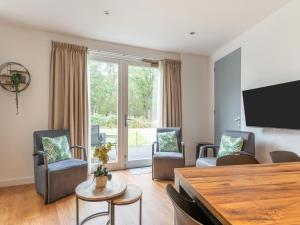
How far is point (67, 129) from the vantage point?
11.7ft

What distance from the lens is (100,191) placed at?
195cm

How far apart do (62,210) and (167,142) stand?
211 centimetres

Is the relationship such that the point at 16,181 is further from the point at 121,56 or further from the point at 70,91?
the point at 121,56

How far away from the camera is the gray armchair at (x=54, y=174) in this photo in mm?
2699

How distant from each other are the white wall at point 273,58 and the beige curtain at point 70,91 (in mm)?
2882

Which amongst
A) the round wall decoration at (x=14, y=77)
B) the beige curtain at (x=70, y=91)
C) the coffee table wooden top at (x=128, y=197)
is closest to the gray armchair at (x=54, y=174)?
the beige curtain at (x=70, y=91)

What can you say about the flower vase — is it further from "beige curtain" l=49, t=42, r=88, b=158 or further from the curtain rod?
the curtain rod

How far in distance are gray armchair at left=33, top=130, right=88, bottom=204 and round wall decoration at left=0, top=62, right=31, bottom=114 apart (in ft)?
2.91

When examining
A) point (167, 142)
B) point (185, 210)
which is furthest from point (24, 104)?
point (185, 210)

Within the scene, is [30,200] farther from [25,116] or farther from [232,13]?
[232,13]

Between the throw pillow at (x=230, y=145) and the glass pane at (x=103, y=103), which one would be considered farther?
the glass pane at (x=103, y=103)

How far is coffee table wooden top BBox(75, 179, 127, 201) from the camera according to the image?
71.9 inches

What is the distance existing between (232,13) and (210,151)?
112 inches

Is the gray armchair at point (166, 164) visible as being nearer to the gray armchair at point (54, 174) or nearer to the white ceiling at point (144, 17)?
the gray armchair at point (54, 174)
